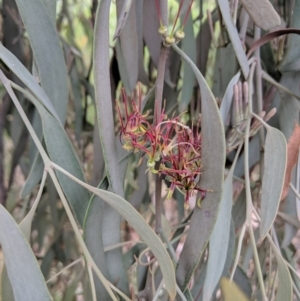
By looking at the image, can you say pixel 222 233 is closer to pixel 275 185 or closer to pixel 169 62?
pixel 275 185

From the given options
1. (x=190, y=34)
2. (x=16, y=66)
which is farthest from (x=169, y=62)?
(x=16, y=66)

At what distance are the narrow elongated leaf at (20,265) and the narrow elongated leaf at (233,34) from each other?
0.23 m

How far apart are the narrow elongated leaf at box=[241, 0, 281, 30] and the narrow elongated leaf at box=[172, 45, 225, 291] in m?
0.08

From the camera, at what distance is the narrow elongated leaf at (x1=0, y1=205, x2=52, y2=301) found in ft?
0.93

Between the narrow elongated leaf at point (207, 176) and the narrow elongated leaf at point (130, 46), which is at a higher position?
the narrow elongated leaf at point (130, 46)

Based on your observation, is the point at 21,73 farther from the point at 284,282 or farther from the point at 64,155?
the point at 284,282

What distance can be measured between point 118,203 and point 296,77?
11.7 inches

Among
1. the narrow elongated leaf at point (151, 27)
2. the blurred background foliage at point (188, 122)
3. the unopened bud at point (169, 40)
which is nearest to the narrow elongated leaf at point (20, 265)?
the blurred background foliage at point (188, 122)

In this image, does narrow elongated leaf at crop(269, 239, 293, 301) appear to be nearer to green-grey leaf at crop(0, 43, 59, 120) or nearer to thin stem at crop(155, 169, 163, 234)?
thin stem at crop(155, 169, 163, 234)

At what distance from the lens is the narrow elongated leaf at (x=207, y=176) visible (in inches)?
11.1

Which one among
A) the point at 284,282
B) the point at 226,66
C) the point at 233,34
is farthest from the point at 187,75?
the point at 284,282

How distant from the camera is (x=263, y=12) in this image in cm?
33

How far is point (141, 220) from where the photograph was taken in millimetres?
280

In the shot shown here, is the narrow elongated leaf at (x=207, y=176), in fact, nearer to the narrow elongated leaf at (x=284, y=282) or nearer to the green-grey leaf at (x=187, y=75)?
the narrow elongated leaf at (x=284, y=282)
